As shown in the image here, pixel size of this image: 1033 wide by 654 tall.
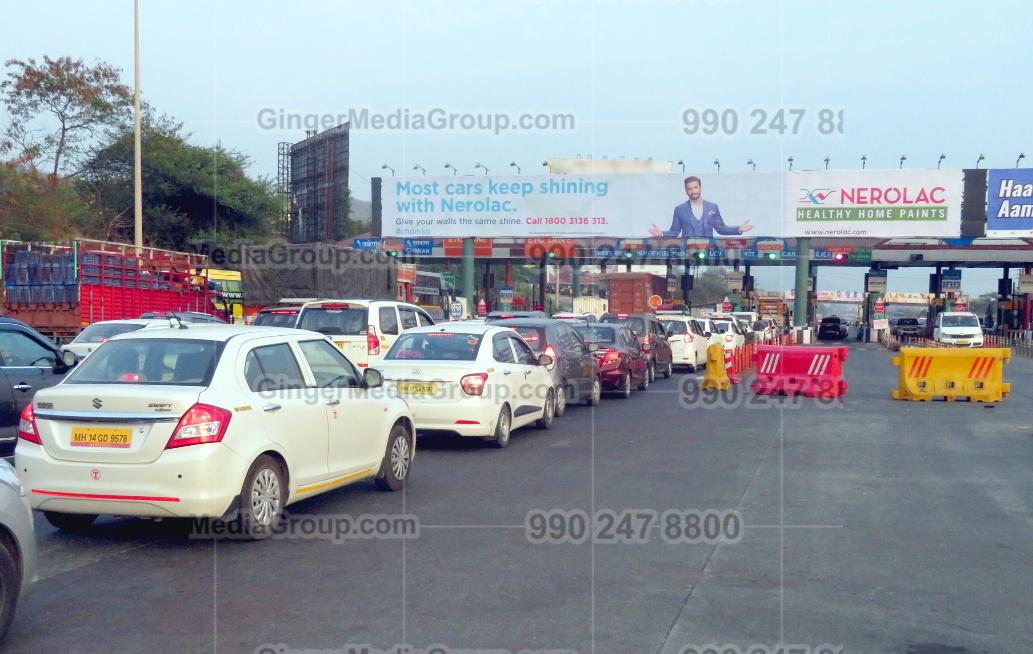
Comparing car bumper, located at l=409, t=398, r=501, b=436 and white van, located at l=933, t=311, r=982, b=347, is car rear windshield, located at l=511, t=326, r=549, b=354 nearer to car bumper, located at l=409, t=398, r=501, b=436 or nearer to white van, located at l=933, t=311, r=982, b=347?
car bumper, located at l=409, t=398, r=501, b=436

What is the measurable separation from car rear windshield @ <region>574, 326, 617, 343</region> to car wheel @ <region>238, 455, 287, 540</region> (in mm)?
13214

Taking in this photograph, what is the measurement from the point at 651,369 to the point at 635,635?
19029mm

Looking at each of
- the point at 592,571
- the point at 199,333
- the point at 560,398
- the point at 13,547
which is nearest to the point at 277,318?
the point at 560,398

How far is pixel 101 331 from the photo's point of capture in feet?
56.9

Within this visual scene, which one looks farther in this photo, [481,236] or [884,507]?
[481,236]

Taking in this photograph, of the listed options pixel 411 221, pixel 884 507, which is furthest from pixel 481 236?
pixel 884 507

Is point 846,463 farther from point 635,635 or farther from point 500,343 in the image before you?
point 635,635

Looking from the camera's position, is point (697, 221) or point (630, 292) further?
point (630, 292)

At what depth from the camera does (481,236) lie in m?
44.9

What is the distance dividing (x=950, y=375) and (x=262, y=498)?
53.7ft

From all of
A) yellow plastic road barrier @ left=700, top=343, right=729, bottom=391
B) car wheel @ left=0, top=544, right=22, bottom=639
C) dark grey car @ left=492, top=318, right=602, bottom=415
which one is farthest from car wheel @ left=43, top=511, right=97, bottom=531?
yellow plastic road barrier @ left=700, top=343, right=729, bottom=391

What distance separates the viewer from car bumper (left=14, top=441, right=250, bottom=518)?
7238 millimetres

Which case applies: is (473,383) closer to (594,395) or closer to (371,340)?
(371,340)

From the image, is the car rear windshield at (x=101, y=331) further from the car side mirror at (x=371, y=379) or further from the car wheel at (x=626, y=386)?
the car wheel at (x=626, y=386)
